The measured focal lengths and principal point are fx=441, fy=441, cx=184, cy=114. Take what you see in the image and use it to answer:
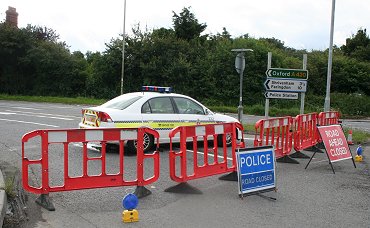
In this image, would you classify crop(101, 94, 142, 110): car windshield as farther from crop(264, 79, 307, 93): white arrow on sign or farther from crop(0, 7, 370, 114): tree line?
crop(0, 7, 370, 114): tree line

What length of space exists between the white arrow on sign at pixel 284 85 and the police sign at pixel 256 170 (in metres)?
6.66

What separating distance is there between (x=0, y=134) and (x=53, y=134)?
328 inches

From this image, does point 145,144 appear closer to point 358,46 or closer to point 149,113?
point 149,113

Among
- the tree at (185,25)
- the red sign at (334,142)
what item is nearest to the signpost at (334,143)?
the red sign at (334,142)

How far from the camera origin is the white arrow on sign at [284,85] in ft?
46.0

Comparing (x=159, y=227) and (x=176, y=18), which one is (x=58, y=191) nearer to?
(x=159, y=227)

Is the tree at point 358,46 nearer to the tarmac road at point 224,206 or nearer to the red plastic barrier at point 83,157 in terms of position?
the tarmac road at point 224,206

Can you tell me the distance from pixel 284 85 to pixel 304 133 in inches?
120

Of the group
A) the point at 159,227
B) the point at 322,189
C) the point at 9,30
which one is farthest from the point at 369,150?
the point at 9,30


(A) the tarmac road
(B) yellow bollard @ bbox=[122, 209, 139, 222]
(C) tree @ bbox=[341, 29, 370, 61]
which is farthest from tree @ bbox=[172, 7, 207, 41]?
(B) yellow bollard @ bbox=[122, 209, 139, 222]

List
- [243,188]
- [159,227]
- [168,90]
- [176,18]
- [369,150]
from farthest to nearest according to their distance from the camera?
[176,18] → [369,150] → [168,90] → [243,188] → [159,227]

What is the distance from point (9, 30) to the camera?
1681 inches

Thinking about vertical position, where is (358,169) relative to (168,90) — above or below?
below

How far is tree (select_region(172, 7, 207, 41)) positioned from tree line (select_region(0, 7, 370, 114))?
0.09 meters
